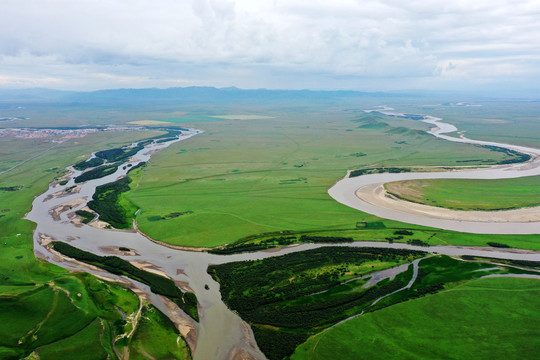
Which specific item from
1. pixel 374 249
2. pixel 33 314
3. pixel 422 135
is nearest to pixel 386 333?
pixel 374 249

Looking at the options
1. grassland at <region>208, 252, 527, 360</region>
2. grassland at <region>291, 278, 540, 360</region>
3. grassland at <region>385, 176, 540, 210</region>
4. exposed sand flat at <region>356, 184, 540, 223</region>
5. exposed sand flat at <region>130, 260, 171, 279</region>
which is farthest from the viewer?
grassland at <region>385, 176, 540, 210</region>

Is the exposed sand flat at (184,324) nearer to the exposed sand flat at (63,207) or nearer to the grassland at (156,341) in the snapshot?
the grassland at (156,341)

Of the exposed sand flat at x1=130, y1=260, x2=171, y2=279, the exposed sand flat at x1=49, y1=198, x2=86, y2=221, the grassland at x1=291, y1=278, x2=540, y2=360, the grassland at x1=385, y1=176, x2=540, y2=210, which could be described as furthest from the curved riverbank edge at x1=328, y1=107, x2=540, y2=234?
the exposed sand flat at x1=49, y1=198, x2=86, y2=221

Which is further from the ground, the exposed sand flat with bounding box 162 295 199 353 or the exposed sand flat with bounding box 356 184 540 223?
the exposed sand flat with bounding box 356 184 540 223

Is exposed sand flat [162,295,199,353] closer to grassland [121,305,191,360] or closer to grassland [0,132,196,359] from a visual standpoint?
grassland [121,305,191,360]

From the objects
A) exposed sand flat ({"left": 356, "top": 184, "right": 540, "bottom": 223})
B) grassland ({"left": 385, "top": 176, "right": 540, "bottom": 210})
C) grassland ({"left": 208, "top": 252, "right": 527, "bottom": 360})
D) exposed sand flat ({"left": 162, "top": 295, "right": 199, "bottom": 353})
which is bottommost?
exposed sand flat ({"left": 162, "top": 295, "right": 199, "bottom": 353})

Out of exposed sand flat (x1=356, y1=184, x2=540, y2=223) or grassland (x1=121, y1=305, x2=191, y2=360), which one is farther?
exposed sand flat (x1=356, y1=184, x2=540, y2=223)
